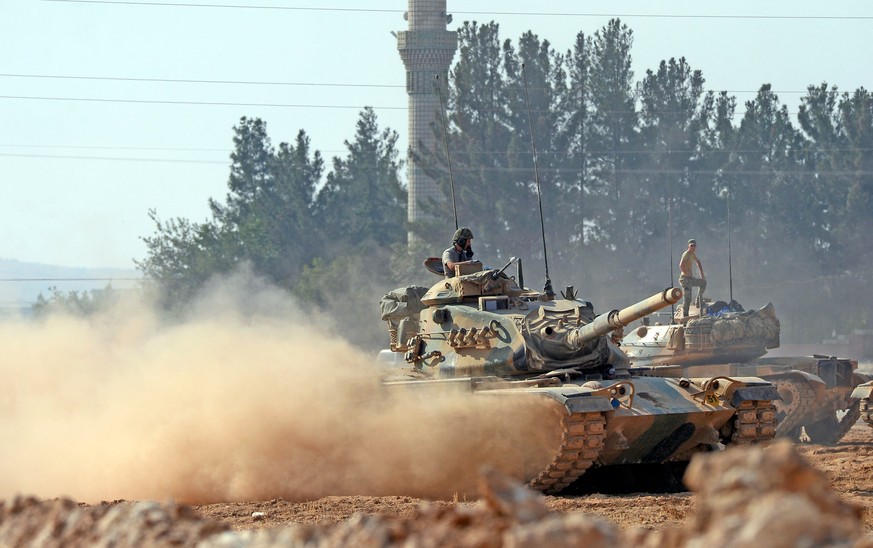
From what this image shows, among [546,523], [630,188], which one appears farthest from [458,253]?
[630,188]

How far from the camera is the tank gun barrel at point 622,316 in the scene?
13805 millimetres

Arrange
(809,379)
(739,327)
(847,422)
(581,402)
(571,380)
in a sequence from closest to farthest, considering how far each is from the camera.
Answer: (581,402) → (571,380) → (809,379) → (847,422) → (739,327)

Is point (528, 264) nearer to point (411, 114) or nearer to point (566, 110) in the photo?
point (566, 110)

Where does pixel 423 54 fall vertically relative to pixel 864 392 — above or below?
above

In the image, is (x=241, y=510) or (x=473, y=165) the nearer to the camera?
(x=241, y=510)

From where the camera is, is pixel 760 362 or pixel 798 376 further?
pixel 760 362

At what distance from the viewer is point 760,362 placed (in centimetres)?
2445

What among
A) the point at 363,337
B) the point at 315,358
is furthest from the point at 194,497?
the point at 363,337

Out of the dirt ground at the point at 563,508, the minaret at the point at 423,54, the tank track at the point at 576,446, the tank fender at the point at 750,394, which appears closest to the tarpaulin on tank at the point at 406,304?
the dirt ground at the point at 563,508

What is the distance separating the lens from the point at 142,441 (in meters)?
17.4

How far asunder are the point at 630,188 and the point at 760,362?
112 feet

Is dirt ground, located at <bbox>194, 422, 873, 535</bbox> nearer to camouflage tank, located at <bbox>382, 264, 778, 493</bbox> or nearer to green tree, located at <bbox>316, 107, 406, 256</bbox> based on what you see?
camouflage tank, located at <bbox>382, 264, 778, 493</bbox>

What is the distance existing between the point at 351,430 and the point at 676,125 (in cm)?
4310

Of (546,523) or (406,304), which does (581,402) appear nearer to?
(406,304)
